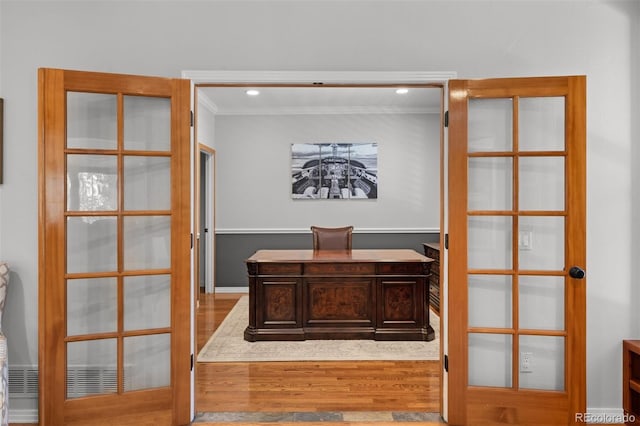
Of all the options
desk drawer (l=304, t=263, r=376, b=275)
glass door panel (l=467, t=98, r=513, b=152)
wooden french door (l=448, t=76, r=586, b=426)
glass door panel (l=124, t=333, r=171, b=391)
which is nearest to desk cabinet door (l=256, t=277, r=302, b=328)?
desk drawer (l=304, t=263, r=376, b=275)

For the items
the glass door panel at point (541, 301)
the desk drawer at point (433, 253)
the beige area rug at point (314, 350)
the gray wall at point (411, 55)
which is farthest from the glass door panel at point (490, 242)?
the desk drawer at point (433, 253)

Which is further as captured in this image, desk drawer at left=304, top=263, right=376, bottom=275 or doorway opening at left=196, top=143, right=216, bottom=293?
doorway opening at left=196, top=143, right=216, bottom=293

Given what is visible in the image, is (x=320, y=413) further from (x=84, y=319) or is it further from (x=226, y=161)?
(x=226, y=161)

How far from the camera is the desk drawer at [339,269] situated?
12.9 ft

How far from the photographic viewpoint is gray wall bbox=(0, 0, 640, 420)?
242cm

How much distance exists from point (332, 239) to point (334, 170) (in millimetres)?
1731

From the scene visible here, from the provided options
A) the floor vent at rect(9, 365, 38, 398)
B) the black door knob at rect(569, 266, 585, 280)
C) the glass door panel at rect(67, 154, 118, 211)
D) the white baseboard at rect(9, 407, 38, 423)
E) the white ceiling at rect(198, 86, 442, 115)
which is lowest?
the white baseboard at rect(9, 407, 38, 423)

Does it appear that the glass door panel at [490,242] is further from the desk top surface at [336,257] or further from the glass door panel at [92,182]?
the glass door panel at [92,182]

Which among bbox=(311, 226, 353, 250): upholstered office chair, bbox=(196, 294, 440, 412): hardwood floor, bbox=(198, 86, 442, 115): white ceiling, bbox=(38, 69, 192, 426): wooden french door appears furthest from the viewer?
bbox=(198, 86, 442, 115): white ceiling

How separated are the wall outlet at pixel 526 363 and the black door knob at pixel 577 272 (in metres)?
0.52

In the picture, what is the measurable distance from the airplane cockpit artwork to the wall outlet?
13.0 feet

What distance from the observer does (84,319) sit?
229 centimetres

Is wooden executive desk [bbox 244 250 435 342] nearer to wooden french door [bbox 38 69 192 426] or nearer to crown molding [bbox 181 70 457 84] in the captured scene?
wooden french door [bbox 38 69 192 426]

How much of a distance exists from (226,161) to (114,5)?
12.4 feet
